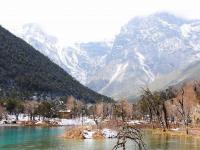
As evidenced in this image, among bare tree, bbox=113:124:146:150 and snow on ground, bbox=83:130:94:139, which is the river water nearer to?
snow on ground, bbox=83:130:94:139

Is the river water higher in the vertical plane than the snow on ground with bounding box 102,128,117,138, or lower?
lower

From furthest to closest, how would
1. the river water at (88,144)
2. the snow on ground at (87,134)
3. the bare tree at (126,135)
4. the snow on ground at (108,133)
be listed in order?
the snow on ground at (87,134) < the snow on ground at (108,133) < the river water at (88,144) < the bare tree at (126,135)

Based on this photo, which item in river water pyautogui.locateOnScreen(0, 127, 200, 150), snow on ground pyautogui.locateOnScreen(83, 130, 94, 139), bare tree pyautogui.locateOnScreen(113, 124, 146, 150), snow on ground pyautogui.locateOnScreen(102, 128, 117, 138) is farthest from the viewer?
snow on ground pyautogui.locateOnScreen(83, 130, 94, 139)

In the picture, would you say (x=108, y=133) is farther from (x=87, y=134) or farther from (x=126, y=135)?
(x=126, y=135)

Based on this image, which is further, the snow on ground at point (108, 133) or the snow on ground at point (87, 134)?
the snow on ground at point (87, 134)

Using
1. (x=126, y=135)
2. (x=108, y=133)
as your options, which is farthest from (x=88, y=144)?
(x=126, y=135)

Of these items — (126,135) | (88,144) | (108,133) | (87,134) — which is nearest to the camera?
(126,135)

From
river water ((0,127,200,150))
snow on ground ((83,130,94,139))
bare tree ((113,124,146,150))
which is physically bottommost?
river water ((0,127,200,150))

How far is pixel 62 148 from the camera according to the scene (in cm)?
7362

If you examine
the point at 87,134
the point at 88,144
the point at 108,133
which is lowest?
the point at 88,144

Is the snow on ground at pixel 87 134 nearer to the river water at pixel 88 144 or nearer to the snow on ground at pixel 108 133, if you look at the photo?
the snow on ground at pixel 108 133

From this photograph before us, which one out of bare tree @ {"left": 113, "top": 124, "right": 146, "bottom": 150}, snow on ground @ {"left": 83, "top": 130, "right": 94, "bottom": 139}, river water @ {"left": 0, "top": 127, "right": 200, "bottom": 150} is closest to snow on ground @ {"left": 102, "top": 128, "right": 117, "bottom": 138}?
snow on ground @ {"left": 83, "top": 130, "right": 94, "bottom": 139}

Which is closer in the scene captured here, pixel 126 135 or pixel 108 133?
pixel 126 135

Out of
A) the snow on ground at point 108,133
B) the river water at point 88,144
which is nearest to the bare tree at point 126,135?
the river water at point 88,144
